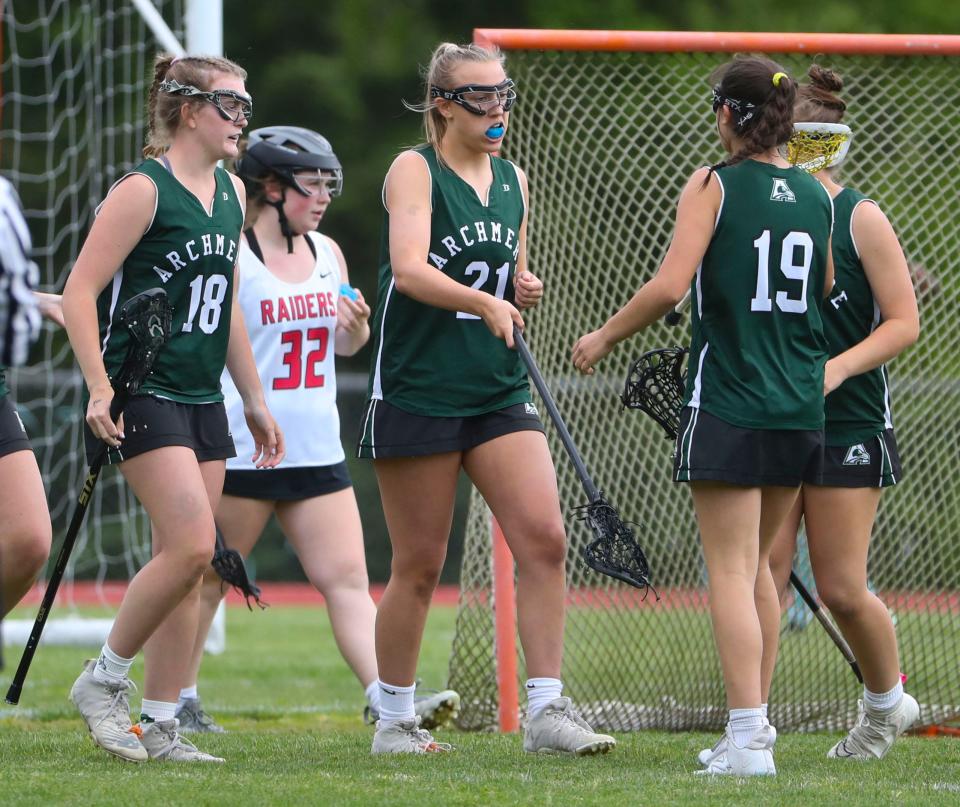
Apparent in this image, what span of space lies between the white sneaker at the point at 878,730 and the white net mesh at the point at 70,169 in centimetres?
686

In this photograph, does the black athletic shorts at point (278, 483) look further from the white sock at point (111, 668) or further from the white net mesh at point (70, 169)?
the white net mesh at point (70, 169)

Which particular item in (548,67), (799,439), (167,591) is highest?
(548,67)

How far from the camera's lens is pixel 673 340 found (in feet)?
22.9

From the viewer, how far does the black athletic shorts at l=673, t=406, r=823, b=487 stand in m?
4.33

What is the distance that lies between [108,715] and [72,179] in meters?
11.2

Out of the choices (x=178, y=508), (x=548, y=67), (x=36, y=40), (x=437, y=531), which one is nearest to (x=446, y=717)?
(x=437, y=531)

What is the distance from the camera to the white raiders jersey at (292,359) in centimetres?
592

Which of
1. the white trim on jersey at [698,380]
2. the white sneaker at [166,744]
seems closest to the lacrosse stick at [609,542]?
the white trim on jersey at [698,380]

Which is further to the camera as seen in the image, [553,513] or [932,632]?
[932,632]

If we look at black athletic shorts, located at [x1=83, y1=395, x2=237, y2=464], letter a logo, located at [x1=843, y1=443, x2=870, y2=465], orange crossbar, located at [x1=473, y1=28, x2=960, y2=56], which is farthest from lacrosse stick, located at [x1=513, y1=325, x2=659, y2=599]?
orange crossbar, located at [x1=473, y1=28, x2=960, y2=56]

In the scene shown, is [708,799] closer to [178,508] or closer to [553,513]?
[553,513]

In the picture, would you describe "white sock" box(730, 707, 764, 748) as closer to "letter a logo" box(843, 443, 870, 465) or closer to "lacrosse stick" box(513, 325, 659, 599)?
"lacrosse stick" box(513, 325, 659, 599)

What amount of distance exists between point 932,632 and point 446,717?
227 centimetres

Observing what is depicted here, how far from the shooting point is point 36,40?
19656 mm
